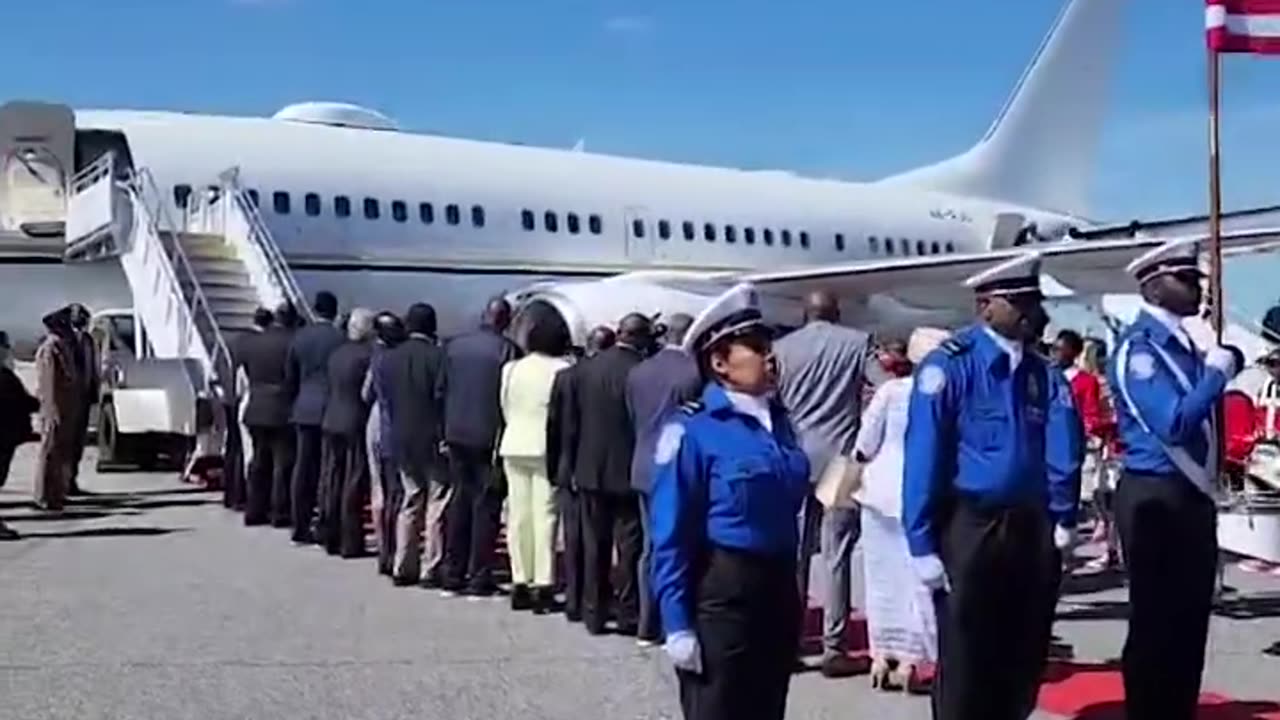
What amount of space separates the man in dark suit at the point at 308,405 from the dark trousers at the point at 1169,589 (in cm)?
745

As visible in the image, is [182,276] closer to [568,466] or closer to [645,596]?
[568,466]

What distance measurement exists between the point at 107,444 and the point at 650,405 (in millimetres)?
11255

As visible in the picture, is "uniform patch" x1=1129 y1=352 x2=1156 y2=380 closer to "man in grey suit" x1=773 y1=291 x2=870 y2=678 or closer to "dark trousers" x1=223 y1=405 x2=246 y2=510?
"man in grey suit" x1=773 y1=291 x2=870 y2=678

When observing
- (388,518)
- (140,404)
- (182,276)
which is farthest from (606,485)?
(182,276)

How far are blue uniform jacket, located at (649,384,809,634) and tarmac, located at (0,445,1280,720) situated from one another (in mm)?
2790

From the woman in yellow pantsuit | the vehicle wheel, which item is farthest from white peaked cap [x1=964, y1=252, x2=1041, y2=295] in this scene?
the vehicle wheel

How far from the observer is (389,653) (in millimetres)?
8852

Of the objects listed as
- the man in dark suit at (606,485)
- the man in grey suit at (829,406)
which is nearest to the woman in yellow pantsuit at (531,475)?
the man in dark suit at (606,485)

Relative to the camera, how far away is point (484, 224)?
23812 mm

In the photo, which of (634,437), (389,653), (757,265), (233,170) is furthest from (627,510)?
(757,265)

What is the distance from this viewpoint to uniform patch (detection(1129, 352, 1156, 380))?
6441 millimetres

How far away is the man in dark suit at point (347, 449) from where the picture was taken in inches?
475

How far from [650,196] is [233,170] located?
23.5 feet

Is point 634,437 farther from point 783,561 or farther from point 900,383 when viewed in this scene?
point 783,561
